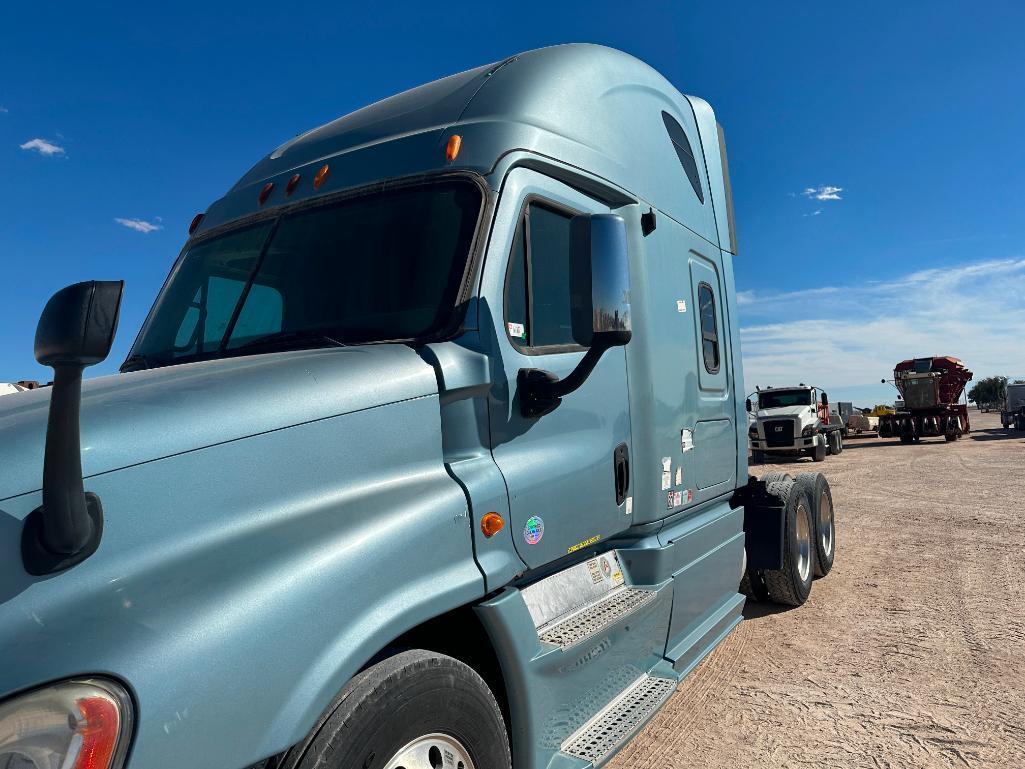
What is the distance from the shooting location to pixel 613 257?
8.32 feet

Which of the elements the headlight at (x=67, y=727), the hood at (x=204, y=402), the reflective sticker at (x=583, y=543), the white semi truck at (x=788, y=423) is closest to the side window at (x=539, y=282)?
the hood at (x=204, y=402)

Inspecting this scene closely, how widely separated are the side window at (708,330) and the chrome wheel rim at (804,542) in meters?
2.17

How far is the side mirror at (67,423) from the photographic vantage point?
134cm

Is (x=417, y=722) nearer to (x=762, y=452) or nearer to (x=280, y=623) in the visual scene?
(x=280, y=623)

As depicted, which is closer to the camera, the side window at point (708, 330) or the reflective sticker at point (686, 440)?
the reflective sticker at point (686, 440)

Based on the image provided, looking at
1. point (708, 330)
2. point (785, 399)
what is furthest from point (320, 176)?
point (785, 399)

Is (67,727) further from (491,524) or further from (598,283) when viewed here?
(598,283)

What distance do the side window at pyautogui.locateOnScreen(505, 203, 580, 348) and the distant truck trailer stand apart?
146ft

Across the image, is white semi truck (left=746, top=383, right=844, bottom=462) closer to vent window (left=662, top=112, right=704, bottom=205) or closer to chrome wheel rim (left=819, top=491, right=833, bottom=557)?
chrome wheel rim (left=819, top=491, right=833, bottom=557)

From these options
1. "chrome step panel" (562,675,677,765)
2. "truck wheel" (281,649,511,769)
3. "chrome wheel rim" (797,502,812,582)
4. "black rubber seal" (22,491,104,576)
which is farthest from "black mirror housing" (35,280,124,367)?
"chrome wheel rim" (797,502,812,582)

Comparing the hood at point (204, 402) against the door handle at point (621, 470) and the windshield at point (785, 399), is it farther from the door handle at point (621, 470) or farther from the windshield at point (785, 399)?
the windshield at point (785, 399)

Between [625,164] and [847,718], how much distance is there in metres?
3.28

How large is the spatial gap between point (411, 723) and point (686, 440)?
2.52 meters

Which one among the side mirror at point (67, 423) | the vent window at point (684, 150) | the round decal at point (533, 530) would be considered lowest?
the round decal at point (533, 530)
